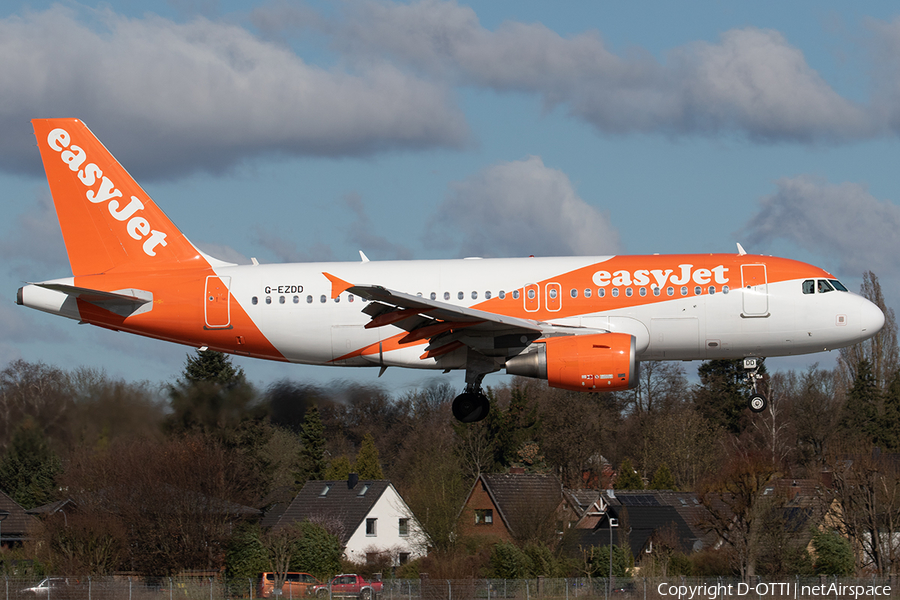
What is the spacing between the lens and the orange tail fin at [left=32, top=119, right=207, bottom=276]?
3052 centimetres

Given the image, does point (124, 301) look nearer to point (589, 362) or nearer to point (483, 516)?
point (589, 362)

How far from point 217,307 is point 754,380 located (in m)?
15.2

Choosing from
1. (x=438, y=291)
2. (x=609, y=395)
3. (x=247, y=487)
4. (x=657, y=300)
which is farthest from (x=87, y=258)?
(x=609, y=395)

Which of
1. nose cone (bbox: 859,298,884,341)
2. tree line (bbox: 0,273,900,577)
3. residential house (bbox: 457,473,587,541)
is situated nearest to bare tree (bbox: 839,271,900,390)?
tree line (bbox: 0,273,900,577)

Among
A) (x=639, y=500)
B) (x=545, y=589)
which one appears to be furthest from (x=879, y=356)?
(x=545, y=589)

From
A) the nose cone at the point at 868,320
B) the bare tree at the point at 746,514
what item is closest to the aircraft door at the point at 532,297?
the nose cone at the point at 868,320

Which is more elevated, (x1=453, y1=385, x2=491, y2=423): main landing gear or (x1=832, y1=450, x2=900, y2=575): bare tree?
(x1=453, y1=385, x2=491, y2=423): main landing gear

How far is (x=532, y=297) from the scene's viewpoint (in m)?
27.7

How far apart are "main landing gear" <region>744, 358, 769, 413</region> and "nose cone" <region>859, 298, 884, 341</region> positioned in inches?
112

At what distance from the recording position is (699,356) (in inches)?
1105

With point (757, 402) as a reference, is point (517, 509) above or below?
below

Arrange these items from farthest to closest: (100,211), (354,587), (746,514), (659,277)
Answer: (354,587) < (746,514) < (100,211) < (659,277)

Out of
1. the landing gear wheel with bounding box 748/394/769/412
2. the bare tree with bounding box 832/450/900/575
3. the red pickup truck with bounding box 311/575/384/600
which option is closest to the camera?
the landing gear wheel with bounding box 748/394/769/412

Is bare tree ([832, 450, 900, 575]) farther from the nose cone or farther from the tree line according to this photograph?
the nose cone
